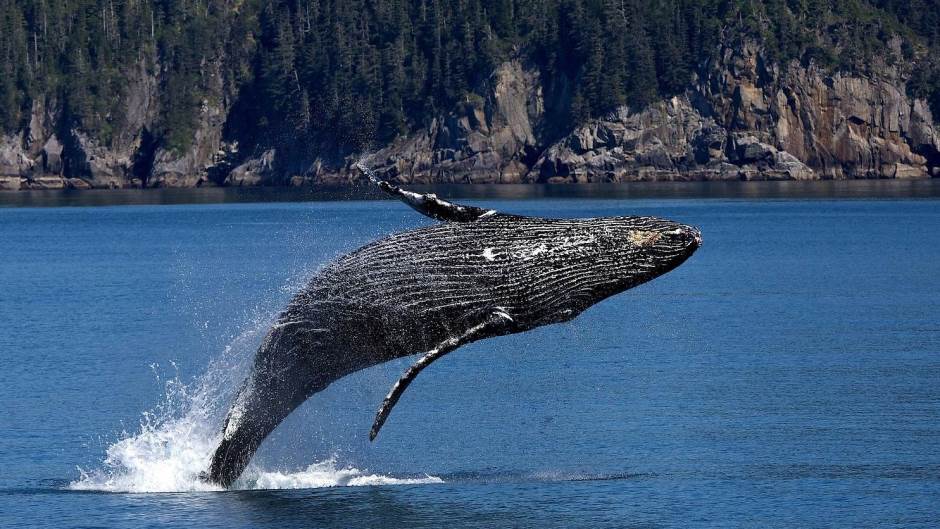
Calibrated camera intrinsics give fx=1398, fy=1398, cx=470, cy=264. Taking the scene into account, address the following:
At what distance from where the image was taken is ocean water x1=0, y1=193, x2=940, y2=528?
62.6 feet

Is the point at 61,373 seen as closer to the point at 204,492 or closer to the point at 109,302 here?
the point at 204,492

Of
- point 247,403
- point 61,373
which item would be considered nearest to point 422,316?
point 247,403

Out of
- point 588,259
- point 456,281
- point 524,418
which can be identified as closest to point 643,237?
point 588,259

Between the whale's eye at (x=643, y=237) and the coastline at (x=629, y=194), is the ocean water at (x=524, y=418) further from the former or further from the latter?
the coastline at (x=629, y=194)

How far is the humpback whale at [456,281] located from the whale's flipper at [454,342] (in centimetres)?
1

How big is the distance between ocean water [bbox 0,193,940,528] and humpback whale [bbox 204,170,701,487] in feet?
3.46

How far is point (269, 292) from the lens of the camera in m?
46.3

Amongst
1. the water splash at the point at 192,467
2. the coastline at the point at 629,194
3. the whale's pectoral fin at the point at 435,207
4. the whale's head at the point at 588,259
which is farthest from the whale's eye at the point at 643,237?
the coastline at the point at 629,194

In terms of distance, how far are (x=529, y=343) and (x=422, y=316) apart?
2279cm

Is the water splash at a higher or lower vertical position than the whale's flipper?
lower

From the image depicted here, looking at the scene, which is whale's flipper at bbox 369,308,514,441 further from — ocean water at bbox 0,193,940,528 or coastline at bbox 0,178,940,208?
coastline at bbox 0,178,940,208

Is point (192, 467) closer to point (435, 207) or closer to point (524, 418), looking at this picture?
point (435, 207)

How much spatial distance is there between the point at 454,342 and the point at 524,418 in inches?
445

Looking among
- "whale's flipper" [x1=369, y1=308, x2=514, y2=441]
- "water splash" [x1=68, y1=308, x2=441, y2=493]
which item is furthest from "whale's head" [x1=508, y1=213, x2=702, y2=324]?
"water splash" [x1=68, y1=308, x2=441, y2=493]
